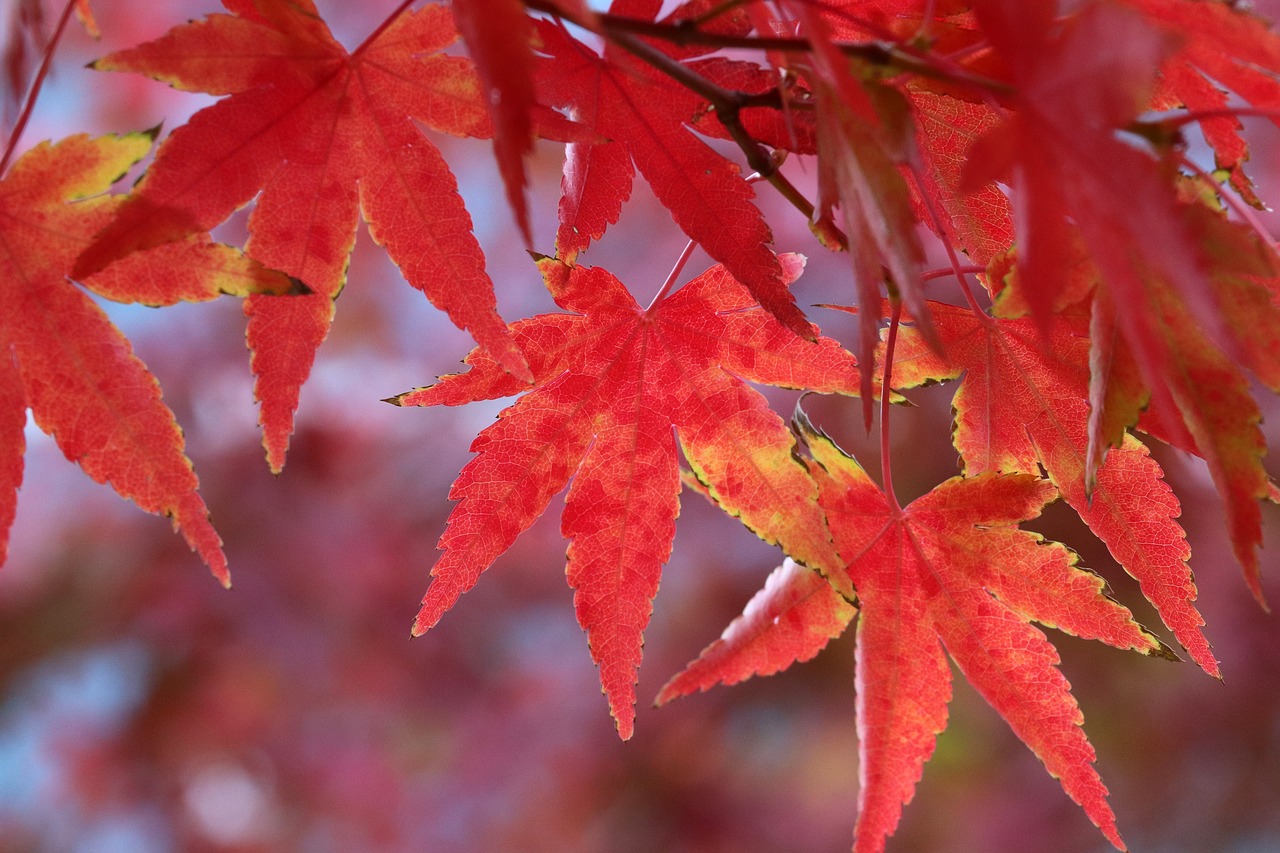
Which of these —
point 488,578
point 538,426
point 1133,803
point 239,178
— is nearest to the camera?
point 239,178

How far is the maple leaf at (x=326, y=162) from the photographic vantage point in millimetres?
507

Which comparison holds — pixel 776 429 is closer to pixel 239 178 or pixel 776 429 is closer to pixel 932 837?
pixel 239 178

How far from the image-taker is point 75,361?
0.53 meters

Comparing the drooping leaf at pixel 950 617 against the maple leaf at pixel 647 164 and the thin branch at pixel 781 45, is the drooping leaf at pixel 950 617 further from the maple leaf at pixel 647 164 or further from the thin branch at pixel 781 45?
the thin branch at pixel 781 45

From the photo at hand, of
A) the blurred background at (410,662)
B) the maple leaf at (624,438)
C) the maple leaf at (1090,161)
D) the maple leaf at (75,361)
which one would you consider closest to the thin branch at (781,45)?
the maple leaf at (1090,161)

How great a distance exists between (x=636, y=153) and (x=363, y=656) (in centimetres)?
235

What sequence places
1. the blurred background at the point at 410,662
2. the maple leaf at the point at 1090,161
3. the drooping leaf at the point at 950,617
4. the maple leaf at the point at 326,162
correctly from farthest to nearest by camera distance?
the blurred background at the point at 410,662, the drooping leaf at the point at 950,617, the maple leaf at the point at 326,162, the maple leaf at the point at 1090,161

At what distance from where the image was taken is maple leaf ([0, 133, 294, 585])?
52 centimetres

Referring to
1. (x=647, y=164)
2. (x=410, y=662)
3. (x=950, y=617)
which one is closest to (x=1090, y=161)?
(x=647, y=164)

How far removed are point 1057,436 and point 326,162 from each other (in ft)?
1.47

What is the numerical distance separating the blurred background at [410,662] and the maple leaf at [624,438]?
1.89m

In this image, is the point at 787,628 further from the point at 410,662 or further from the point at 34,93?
the point at 410,662

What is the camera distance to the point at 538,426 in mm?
609

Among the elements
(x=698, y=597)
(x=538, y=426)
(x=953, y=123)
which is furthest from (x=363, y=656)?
(x=953, y=123)
